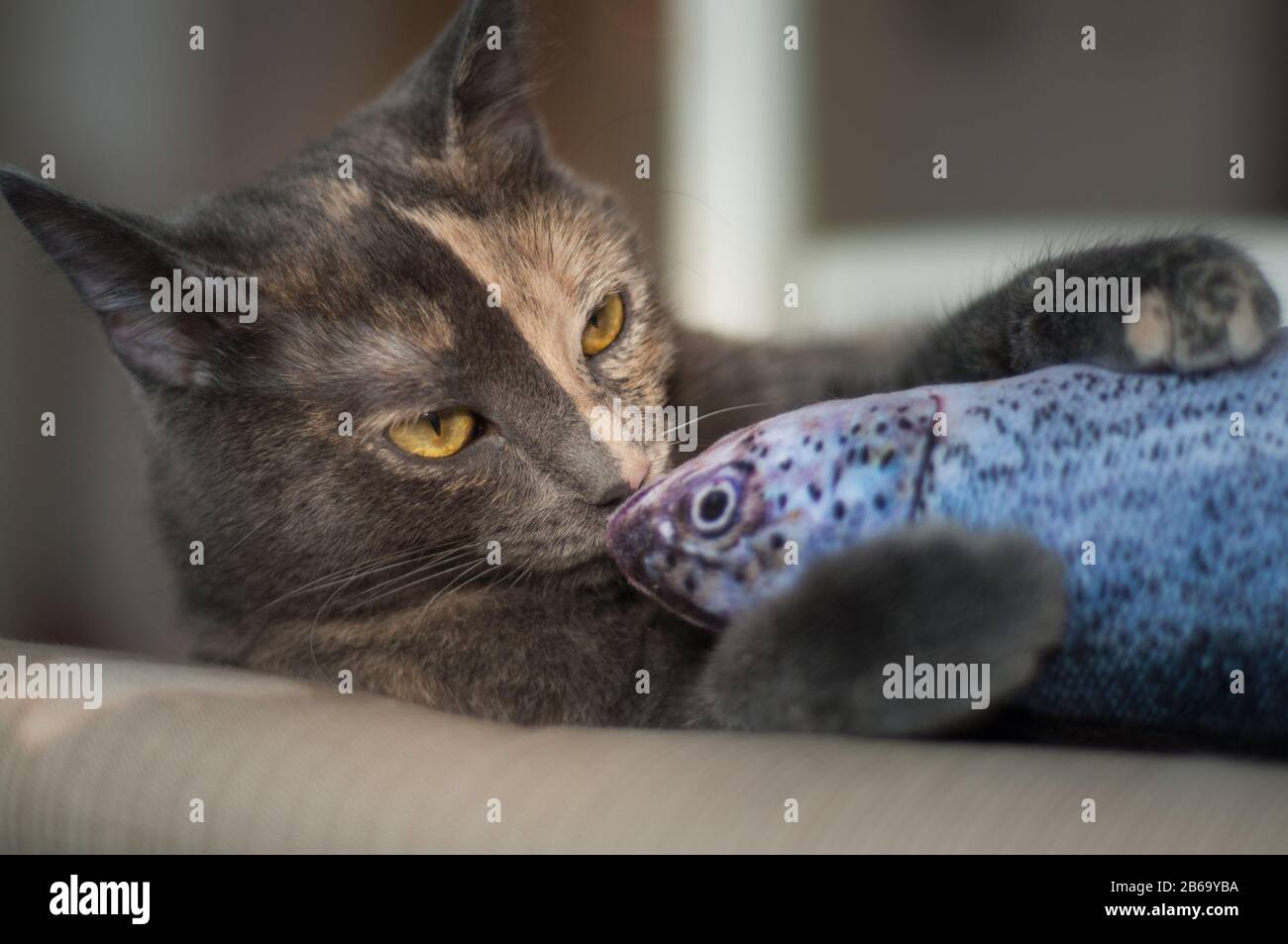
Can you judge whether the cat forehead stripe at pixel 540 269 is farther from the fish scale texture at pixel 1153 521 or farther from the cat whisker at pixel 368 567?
the fish scale texture at pixel 1153 521

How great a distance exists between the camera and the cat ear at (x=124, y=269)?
40.1 inches

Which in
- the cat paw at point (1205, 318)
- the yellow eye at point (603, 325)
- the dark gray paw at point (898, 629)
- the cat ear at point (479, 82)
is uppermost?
the cat ear at point (479, 82)

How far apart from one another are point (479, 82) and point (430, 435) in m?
0.49

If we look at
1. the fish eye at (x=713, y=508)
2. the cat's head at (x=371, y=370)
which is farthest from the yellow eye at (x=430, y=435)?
the fish eye at (x=713, y=508)

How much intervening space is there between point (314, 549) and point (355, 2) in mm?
2036

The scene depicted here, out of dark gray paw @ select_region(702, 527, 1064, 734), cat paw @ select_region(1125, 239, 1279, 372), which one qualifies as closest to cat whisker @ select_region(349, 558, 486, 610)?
dark gray paw @ select_region(702, 527, 1064, 734)

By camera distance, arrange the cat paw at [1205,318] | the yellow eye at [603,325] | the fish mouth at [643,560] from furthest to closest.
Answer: the yellow eye at [603,325] → the fish mouth at [643,560] → the cat paw at [1205,318]

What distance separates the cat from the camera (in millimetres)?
1035

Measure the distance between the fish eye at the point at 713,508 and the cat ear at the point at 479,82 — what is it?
669mm

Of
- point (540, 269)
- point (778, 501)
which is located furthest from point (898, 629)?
point (540, 269)

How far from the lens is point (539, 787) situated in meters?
0.73

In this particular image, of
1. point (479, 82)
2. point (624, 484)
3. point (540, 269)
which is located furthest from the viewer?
point (479, 82)

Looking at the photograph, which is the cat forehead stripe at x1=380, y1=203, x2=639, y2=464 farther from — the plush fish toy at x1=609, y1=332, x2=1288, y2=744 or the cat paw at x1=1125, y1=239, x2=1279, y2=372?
the cat paw at x1=1125, y1=239, x2=1279, y2=372

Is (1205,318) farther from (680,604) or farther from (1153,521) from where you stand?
(680,604)
